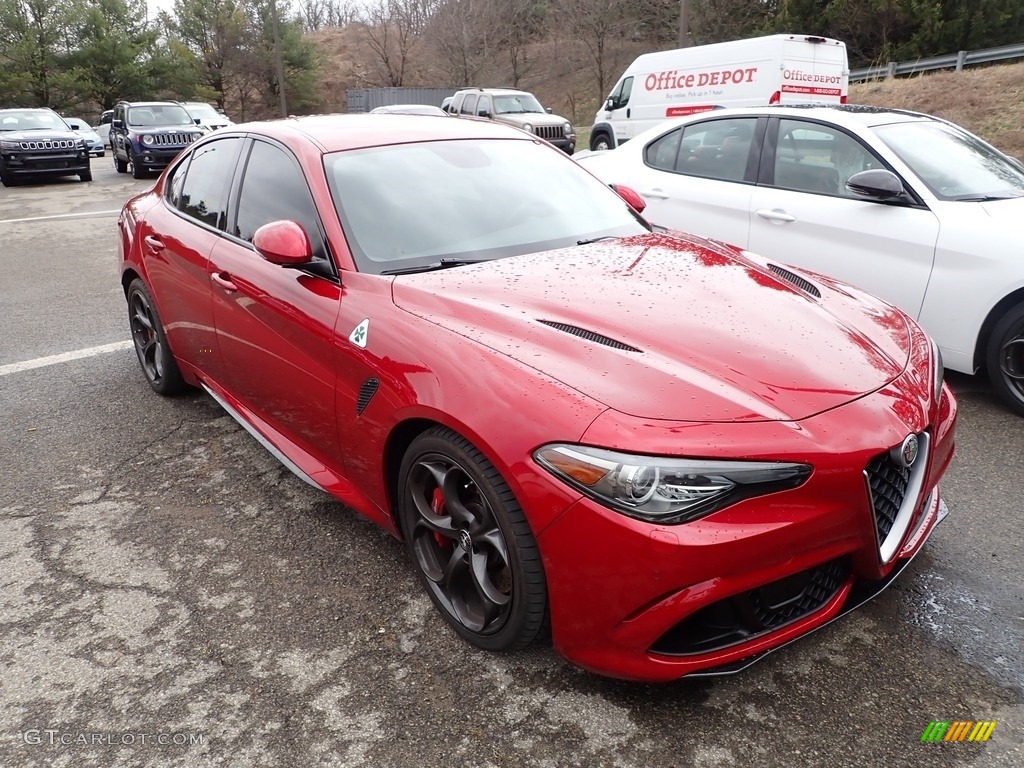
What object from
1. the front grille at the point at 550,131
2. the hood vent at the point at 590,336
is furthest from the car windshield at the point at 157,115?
the hood vent at the point at 590,336

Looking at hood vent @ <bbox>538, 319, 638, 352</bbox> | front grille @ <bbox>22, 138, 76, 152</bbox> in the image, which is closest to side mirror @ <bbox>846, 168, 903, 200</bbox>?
hood vent @ <bbox>538, 319, 638, 352</bbox>

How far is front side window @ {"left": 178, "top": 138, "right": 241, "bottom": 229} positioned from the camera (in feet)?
12.5

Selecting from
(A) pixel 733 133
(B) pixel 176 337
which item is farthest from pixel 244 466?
(A) pixel 733 133

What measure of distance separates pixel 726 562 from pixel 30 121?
70.3ft

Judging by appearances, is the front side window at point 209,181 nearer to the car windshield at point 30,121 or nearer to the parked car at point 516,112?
the parked car at point 516,112

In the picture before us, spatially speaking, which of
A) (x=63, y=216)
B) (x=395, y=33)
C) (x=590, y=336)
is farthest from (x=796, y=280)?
(x=395, y=33)

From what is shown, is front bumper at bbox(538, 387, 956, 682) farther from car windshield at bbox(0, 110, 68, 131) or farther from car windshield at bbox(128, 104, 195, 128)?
car windshield at bbox(0, 110, 68, 131)

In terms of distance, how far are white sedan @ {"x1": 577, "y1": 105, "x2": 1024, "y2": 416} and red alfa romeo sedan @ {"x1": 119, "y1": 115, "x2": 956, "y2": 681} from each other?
1586 millimetres

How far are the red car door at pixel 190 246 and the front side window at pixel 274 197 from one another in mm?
219

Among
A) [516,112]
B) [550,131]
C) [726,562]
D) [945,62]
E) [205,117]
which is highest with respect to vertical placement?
[945,62]

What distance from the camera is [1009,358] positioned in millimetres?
4152

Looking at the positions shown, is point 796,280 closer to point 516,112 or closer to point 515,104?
point 516,112

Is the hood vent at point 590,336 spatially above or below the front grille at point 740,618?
above

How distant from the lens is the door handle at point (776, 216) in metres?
5.04
